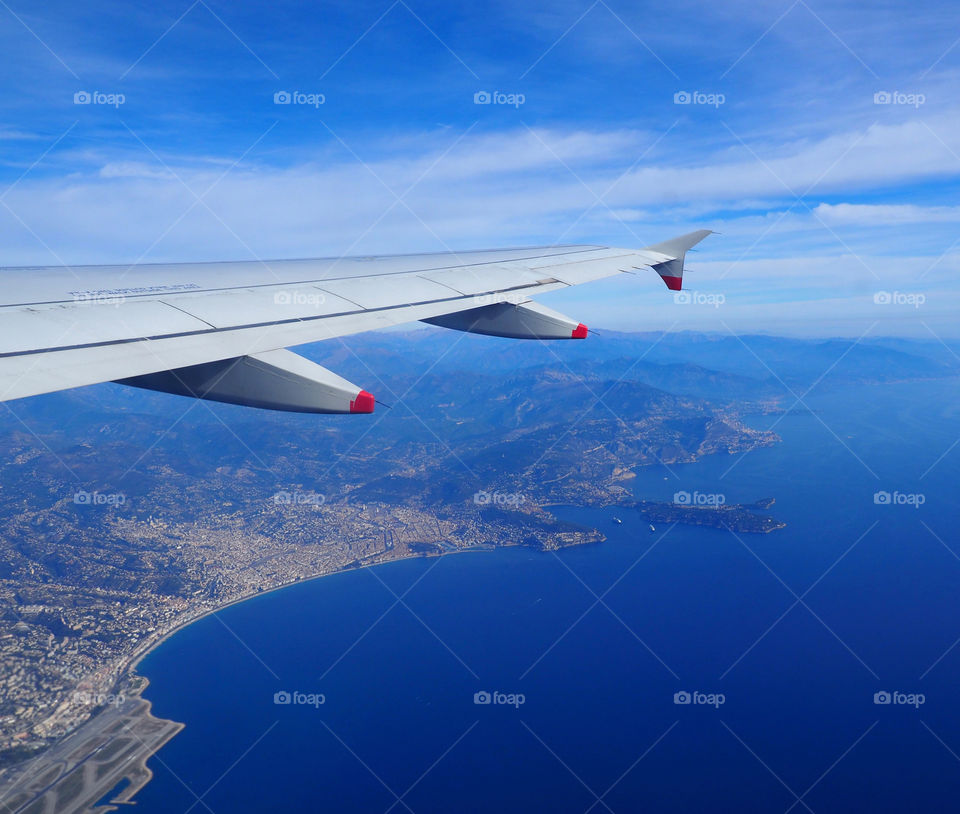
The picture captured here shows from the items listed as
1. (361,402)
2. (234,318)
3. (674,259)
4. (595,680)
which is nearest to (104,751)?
(595,680)

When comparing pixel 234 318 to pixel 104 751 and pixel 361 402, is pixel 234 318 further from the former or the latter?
pixel 104 751

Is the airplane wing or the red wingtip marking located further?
the red wingtip marking

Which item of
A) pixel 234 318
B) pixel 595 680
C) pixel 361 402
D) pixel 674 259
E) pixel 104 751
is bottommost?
pixel 595 680

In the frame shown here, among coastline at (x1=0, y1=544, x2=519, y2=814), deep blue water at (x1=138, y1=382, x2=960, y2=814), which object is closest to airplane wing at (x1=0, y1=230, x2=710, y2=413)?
deep blue water at (x1=138, y1=382, x2=960, y2=814)

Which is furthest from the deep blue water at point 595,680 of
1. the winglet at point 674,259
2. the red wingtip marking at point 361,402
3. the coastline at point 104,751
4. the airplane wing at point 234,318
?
the red wingtip marking at point 361,402

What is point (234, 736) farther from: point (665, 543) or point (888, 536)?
point (888, 536)

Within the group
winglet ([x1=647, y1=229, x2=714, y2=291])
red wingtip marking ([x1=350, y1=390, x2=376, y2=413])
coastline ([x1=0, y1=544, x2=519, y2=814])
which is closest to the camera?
red wingtip marking ([x1=350, y1=390, x2=376, y2=413])

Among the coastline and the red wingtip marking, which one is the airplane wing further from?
the coastline
